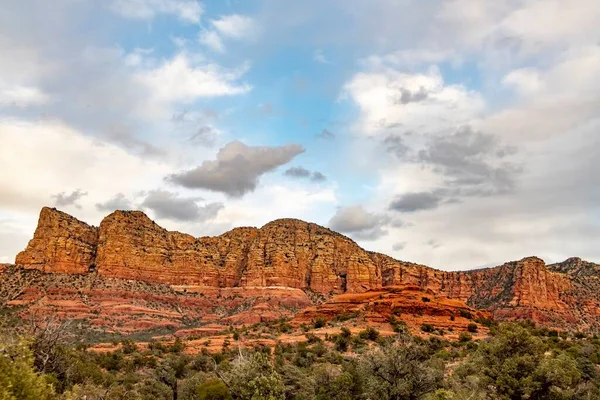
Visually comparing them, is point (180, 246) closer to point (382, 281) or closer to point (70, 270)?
point (70, 270)

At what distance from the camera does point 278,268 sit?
137 metres

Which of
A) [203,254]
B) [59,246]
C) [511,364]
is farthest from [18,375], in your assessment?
[203,254]

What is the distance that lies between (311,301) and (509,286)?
49.7 metres

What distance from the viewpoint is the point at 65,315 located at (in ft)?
298

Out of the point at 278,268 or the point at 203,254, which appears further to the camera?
the point at 203,254

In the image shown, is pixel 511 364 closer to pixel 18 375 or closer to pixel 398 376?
pixel 398 376

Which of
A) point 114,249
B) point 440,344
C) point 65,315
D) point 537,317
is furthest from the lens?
point 114,249

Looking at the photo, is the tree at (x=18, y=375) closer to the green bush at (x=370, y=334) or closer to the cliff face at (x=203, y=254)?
the green bush at (x=370, y=334)

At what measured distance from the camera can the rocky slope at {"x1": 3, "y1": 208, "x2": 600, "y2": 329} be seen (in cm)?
12019

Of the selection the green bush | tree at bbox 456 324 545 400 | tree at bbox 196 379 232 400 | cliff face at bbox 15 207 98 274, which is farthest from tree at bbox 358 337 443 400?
cliff face at bbox 15 207 98 274

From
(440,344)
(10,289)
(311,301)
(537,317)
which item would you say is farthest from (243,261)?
(440,344)

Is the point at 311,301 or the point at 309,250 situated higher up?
the point at 309,250

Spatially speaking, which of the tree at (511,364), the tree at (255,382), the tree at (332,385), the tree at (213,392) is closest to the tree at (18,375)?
the tree at (255,382)

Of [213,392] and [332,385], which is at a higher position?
[332,385]
